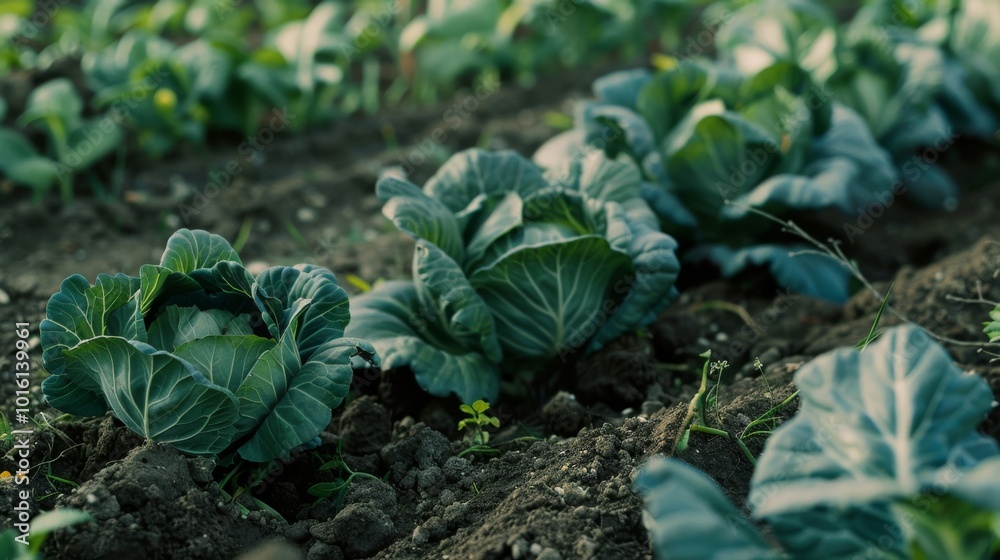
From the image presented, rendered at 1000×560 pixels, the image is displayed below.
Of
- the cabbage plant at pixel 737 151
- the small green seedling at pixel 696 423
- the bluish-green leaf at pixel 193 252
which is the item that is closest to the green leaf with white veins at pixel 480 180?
the cabbage plant at pixel 737 151

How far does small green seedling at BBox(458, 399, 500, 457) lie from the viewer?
3.47 metres

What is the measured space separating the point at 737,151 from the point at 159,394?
304cm

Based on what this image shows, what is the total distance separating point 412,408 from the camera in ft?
12.8

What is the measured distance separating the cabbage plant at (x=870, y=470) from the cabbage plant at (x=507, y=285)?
129 centimetres

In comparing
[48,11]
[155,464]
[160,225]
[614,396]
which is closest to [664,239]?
[614,396]

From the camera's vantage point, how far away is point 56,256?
17.0 feet

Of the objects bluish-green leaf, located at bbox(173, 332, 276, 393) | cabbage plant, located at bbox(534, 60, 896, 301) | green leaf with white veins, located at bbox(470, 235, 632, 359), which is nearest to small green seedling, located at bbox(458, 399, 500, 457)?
green leaf with white veins, located at bbox(470, 235, 632, 359)

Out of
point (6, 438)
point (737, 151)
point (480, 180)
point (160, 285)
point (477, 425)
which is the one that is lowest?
point (477, 425)

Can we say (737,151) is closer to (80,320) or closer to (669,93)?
(669,93)

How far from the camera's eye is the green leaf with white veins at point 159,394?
2920 millimetres

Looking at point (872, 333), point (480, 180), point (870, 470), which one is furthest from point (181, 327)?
point (872, 333)

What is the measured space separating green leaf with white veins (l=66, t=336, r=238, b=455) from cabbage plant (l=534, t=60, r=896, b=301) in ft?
8.30

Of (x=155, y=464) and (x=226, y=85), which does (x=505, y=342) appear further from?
(x=226, y=85)

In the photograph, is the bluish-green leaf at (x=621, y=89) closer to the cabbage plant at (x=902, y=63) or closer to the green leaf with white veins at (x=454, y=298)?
the cabbage plant at (x=902, y=63)
